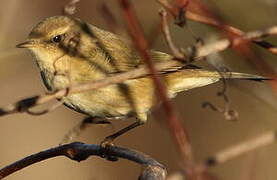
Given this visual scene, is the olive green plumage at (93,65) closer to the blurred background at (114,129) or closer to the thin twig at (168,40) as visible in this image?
the blurred background at (114,129)

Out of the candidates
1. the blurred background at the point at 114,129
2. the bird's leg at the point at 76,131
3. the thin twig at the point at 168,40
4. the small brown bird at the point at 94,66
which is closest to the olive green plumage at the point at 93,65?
the small brown bird at the point at 94,66

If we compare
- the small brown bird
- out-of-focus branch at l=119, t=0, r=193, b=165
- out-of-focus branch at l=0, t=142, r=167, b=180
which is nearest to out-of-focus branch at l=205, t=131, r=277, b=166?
out-of-focus branch at l=119, t=0, r=193, b=165

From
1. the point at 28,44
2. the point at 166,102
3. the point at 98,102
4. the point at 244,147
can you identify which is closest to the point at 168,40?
the point at 166,102

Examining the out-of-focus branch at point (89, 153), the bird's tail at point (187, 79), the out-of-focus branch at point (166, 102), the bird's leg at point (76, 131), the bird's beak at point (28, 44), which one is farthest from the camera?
the bird's tail at point (187, 79)

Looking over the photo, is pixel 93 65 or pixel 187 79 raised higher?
pixel 93 65

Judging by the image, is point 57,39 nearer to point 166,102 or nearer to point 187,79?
point 187,79

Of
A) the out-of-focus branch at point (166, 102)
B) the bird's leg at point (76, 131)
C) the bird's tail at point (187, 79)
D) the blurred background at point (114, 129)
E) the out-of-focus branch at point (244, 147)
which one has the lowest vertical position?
the blurred background at point (114, 129)

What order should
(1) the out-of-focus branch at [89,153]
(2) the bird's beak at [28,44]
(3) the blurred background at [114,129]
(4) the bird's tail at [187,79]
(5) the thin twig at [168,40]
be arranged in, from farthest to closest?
1. (3) the blurred background at [114,129]
2. (4) the bird's tail at [187,79]
3. (2) the bird's beak at [28,44]
4. (1) the out-of-focus branch at [89,153]
5. (5) the thin twig at [168,40]

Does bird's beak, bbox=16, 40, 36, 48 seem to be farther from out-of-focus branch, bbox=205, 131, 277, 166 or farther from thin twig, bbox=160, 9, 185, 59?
out-of-focus branch, bbox=205, 131, 277, 166
